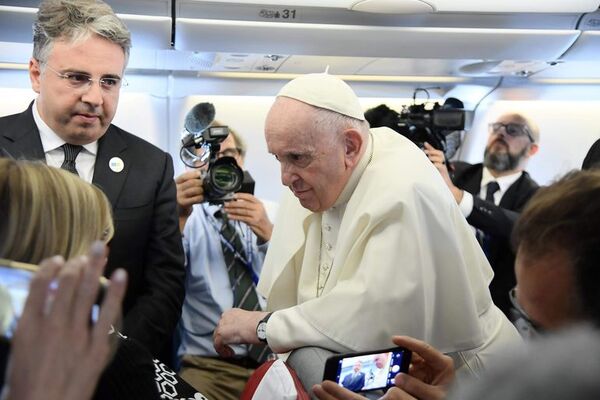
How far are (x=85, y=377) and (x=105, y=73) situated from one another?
183 centimetres

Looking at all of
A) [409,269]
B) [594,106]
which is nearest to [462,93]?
[594,106]

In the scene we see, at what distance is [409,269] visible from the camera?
2555 millimetres

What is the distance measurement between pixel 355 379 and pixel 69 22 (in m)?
1.64

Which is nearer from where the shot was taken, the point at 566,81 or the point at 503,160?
the point at 503,160

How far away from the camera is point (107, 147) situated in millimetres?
3006

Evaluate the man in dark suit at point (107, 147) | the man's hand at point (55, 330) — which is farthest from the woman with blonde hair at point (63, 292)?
the man in dark suit at point (107, 147)

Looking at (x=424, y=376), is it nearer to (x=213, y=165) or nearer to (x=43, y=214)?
(x=43, y=214)

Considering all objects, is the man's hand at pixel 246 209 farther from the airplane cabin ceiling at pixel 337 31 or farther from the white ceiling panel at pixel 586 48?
the white ceiling panel at pixel 586 48

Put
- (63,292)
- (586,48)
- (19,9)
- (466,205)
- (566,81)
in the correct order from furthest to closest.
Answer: (566,81), (586,48), (466,205), (19,9), (63,292)

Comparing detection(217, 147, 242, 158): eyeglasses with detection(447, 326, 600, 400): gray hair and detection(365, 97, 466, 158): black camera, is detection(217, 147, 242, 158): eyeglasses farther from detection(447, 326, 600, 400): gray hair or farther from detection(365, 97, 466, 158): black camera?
detection(447, 326, 600, 400): gray hair

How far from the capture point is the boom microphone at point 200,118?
3.54 m

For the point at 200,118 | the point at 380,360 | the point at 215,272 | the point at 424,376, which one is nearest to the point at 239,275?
the point at 215,272

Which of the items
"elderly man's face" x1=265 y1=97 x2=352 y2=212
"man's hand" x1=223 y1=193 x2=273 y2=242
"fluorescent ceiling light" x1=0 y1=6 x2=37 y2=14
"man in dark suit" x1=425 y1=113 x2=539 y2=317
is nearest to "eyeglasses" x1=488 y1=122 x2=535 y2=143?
"man in dark suit" x1=425 y1=113 x2=539 y2=317

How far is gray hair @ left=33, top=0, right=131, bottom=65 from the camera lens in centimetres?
277
